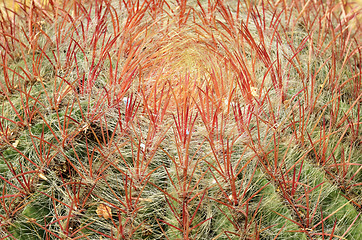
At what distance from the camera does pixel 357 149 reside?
184 cm

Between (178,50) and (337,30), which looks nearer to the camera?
(178,50)

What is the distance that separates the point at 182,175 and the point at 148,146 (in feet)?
0.63

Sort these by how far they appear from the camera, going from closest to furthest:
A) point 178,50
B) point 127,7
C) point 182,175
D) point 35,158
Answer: point 182,175 < point 35,158 < point 178,50 < point 127,7

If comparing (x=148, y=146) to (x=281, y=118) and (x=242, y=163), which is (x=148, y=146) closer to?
(x=242, y=163)

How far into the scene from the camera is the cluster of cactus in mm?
1631

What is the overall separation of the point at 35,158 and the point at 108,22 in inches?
34.0

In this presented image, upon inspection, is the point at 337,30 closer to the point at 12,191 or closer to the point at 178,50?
the point at 178,50

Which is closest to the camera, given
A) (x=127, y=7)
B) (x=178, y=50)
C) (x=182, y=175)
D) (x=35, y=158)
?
(x=182, y=175)

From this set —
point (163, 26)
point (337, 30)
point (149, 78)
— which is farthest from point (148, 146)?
point (337, 30)

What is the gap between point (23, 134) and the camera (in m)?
1.85

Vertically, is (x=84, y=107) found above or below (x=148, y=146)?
above

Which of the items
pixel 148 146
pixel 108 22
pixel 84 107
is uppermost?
pixel 108 22

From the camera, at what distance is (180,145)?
5.47ft

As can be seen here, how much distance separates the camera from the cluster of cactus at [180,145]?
163cm
